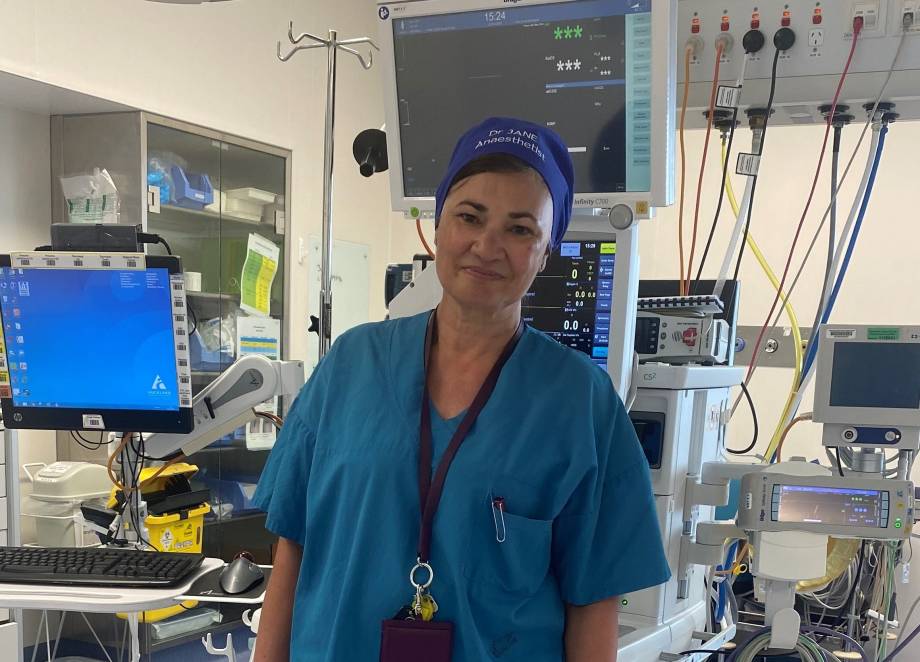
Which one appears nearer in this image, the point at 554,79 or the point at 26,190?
the point at 554,79

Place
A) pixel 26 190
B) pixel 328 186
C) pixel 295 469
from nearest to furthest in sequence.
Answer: pixel 295 469, pixel 328 186, pixel 26 190

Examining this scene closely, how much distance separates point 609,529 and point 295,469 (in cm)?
46

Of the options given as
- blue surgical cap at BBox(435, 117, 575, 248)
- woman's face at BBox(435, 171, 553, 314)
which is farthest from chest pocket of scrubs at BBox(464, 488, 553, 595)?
blue surgical cap at BBox(435, 117, 575, 248)

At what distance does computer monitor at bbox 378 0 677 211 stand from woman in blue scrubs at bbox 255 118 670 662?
1.21 ft

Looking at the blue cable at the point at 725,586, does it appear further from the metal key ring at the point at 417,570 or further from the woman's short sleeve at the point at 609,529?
the metal key ring at the point at 417,570

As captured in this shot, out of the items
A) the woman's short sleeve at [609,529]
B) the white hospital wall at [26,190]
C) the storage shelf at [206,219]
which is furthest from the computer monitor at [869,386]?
the white hospital wall at [26,190]

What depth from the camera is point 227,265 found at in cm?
358

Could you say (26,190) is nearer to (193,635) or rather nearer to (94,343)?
(94,343)

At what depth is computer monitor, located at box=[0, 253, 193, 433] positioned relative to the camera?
64.7 inches

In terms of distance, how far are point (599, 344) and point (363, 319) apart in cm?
340

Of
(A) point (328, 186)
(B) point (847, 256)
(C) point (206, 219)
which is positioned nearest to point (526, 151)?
(A) point (328, 186)

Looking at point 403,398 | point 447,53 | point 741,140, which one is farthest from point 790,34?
point 741,140

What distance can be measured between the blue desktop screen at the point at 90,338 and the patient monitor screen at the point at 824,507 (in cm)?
129

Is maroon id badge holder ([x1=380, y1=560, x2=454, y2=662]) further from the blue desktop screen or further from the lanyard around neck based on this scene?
the blue desktop screen
